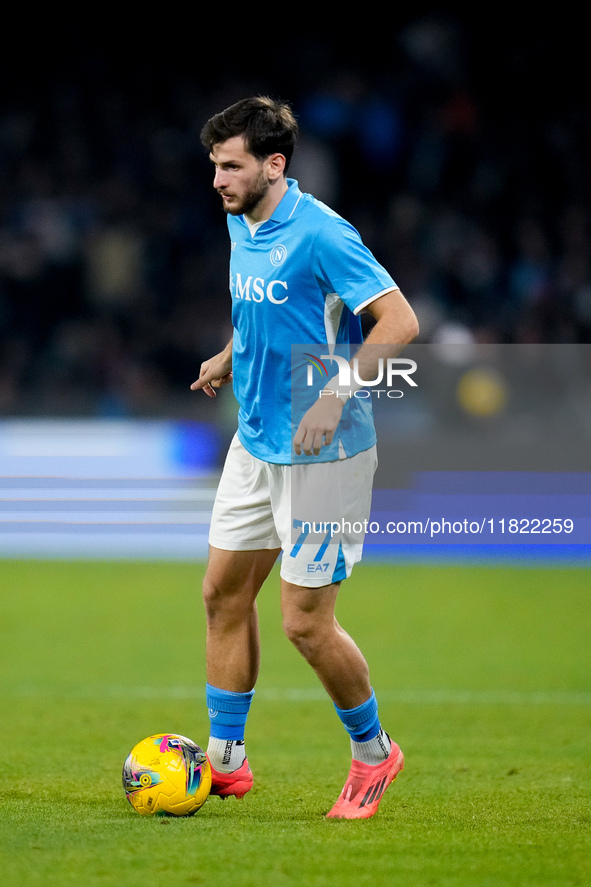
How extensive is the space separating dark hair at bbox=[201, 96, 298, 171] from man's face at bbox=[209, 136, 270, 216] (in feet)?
0.07

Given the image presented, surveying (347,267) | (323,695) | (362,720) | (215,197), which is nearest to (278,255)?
(347,267)

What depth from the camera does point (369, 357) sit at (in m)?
3.44

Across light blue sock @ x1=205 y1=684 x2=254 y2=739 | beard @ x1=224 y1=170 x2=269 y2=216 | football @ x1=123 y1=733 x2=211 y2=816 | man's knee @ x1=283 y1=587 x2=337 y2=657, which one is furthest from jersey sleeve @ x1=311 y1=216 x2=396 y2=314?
football @ x1=123 y1=733 x2=211 y2=816

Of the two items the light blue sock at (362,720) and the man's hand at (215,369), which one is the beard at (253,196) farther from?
the light blue sock at (362,720)

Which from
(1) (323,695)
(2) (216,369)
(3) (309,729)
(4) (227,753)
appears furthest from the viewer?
(1) (323,695)

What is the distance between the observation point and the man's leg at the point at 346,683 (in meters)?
3.65

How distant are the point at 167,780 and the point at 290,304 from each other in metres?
1.57

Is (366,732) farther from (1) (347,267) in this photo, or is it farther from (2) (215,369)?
(1) (347,267)

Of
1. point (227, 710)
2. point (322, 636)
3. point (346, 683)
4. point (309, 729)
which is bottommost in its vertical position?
point (309, 729)

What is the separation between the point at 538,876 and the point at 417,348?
9.05m

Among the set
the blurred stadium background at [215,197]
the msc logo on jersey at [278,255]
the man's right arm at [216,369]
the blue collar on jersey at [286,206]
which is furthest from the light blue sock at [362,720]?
the blurred stadium background at [215,197]

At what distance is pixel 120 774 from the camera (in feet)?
14.1

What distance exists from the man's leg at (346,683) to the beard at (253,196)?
1221mm

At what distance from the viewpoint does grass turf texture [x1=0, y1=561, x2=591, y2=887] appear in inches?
123
